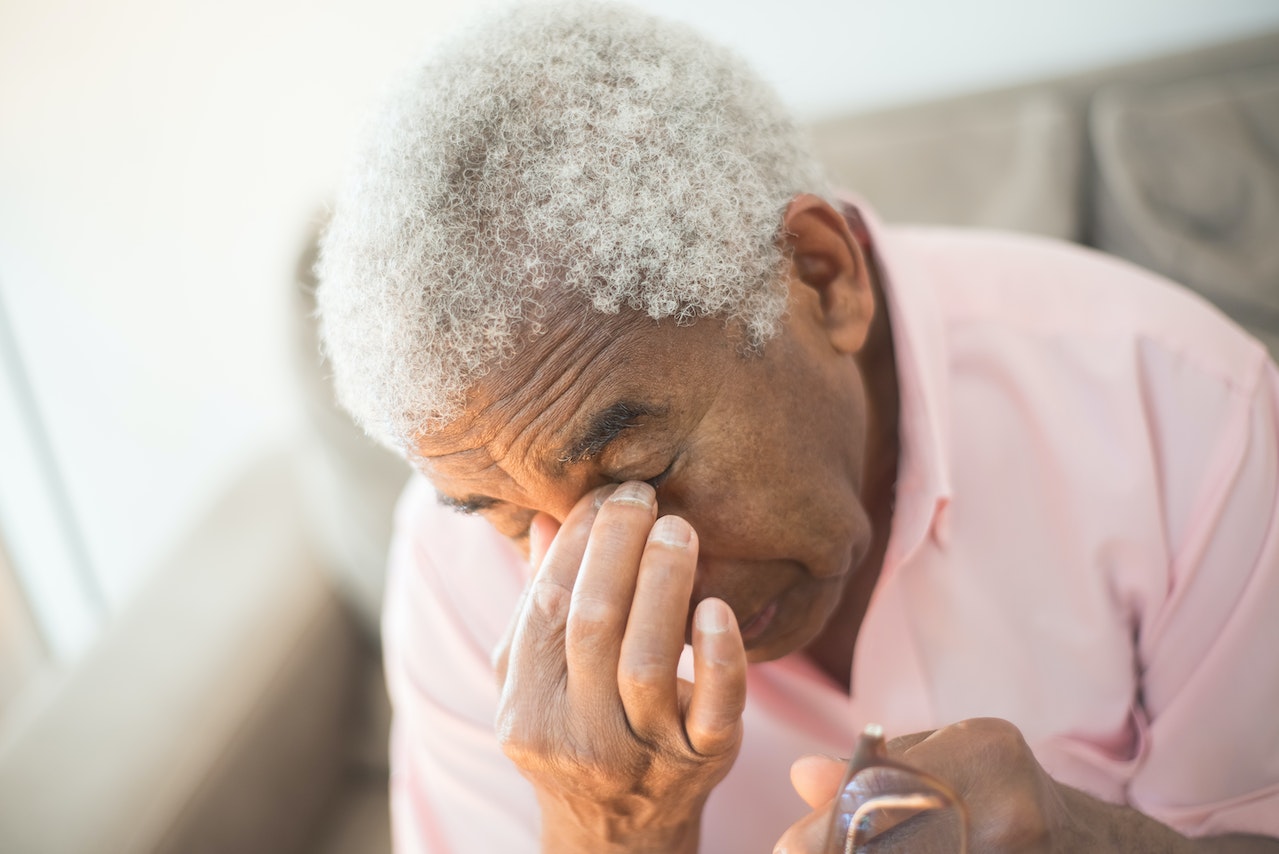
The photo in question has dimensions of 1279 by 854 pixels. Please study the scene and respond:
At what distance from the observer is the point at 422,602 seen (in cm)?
152

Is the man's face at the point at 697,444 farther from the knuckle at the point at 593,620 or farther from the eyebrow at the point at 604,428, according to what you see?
the knuckle at the point at 593,620

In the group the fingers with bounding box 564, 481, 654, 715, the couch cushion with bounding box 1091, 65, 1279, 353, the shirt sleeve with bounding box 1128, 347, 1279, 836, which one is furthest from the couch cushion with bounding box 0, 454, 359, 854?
the couch cushion with bounding box 1091, 65, 1279, 353

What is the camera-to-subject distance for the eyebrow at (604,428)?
0.95 m

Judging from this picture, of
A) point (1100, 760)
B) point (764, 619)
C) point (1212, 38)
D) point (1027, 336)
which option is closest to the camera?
point (764, 619)

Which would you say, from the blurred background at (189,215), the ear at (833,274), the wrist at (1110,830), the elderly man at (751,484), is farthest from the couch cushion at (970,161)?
the wrist at (1110,830)

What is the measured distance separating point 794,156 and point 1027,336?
1.69 ft

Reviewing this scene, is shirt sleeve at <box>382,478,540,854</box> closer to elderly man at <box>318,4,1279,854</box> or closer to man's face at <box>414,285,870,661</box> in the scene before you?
elderly man at <box>318,4,1279,854</box>

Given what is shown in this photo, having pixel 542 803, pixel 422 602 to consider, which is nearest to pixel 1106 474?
pixel 542 803

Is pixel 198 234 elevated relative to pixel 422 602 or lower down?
elevated

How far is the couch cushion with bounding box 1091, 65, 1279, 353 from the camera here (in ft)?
5.52

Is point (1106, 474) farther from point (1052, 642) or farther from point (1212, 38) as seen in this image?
point (1212, 38)

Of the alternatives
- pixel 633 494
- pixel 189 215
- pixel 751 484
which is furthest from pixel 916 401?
pixel 189 215

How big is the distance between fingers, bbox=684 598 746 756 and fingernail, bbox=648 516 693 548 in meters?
0.07

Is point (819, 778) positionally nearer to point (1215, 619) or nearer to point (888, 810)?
point (888, 810)
